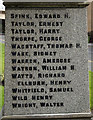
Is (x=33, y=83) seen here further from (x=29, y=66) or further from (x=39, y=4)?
(x=39, y=4)

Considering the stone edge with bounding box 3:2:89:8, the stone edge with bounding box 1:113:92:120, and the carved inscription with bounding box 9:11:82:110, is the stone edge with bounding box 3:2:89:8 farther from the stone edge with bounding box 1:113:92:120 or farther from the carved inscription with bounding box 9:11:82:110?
the stone edge with bounding box 1:113:92:120

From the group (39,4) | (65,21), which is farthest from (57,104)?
(39,4)

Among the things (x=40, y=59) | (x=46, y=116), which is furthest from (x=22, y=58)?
(x=46, y=116)

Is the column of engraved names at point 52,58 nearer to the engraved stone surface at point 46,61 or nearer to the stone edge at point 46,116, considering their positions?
the engraved stone surface at point 46,61

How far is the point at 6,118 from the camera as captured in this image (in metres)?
3.46

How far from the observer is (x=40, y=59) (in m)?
3.52

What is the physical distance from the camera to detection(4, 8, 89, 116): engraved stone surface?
3.49m

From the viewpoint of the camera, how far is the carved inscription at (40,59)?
11.5 feet

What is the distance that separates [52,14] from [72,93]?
1.76 meters

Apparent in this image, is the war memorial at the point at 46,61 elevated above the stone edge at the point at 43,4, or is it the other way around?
the stone edge at the point at 43,4

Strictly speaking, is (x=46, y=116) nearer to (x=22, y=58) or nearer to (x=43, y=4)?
(x=22, y=58)

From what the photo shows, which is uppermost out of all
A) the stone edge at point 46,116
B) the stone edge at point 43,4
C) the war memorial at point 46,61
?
the stone edge at point 43,4

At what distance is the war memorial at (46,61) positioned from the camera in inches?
137

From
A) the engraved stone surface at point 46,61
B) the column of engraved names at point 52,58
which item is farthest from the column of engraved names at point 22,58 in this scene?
the column of engraved names at point 52,58
